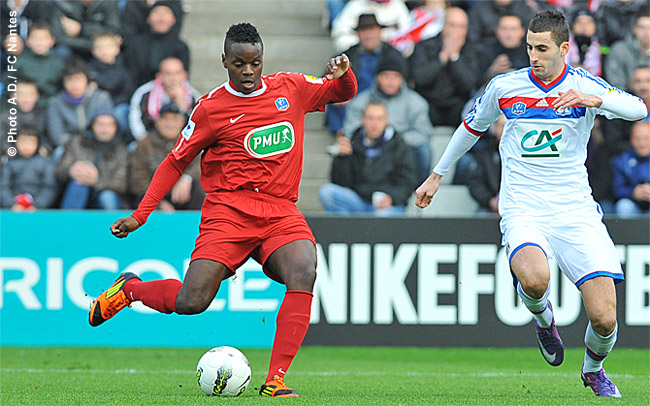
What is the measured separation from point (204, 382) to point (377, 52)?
6839 millimetres

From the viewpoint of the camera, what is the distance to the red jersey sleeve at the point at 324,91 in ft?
22.4

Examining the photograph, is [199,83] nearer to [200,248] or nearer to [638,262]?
[638,262]

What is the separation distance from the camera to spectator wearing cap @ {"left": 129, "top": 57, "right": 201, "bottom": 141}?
39.9 feet

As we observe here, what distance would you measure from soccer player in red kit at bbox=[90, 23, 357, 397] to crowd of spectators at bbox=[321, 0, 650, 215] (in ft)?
15.2

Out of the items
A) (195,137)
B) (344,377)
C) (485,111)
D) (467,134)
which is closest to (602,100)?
(485,111)

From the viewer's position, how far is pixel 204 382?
6418mm

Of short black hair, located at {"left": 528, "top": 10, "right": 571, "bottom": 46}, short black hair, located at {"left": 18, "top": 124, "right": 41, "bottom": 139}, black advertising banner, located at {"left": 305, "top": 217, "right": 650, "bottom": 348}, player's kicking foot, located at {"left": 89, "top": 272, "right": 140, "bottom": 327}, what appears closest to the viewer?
short black hair, located at {"left": 528, "top": 10, "right": 571, "bottom": 46}

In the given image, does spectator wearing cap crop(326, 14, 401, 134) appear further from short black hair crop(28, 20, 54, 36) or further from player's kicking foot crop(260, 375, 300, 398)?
player's kicking foot crop(260, 375, 300, 398)

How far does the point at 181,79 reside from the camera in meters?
12.3

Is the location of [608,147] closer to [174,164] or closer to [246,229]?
[246,229]

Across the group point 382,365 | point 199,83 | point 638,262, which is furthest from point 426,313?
point 199,83

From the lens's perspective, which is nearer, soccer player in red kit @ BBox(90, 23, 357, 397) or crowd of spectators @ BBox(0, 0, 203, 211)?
soccer player in red kit @ BBox(90, 23, 357, 397)

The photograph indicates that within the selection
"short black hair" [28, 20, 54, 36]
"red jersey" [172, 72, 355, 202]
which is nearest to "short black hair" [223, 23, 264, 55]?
"red jersey" [172, 72, 355, 202]

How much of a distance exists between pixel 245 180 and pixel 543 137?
1.94 metres
